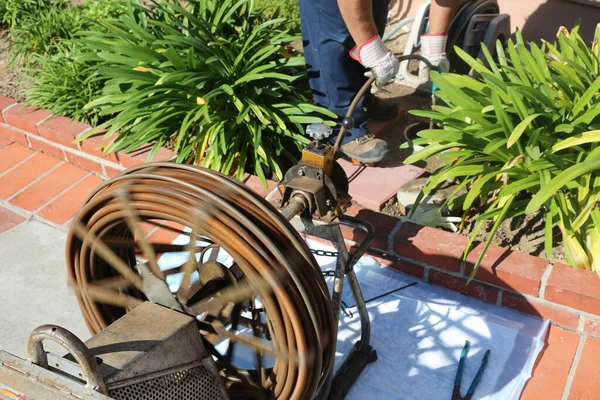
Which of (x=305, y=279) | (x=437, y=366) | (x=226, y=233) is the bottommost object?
(x=437, y=366)

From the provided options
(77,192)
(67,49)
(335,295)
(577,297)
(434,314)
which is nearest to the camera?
(335,295)

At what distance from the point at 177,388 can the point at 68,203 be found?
1.83 metres

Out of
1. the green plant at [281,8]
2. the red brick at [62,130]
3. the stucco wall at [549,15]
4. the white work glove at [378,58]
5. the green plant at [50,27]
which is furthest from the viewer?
the stucco wall at [549,15]

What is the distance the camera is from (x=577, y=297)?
244cm

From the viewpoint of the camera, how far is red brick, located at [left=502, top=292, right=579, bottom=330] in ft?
8.27

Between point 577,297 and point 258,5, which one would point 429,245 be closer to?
point 577,297

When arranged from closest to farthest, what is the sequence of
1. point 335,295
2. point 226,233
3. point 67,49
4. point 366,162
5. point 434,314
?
point 226,233 → point 335,295 → point 434,314 → point 366,162 → point 67,49

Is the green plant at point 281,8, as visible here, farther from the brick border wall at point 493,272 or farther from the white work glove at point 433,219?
the white work glove at point 433,219

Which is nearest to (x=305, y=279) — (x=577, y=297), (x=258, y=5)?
(x=577, y=297)

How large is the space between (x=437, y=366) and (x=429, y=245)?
0.49 metres

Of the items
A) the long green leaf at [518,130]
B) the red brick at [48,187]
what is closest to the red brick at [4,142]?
the red brick at [48,187]

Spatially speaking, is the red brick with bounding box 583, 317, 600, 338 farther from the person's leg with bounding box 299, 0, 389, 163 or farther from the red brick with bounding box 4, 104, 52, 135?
the red brick with bounding box 4, 104, 52, 135

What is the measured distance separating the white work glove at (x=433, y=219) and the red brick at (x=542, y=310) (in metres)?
0.41

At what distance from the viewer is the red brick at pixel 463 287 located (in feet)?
8.72
